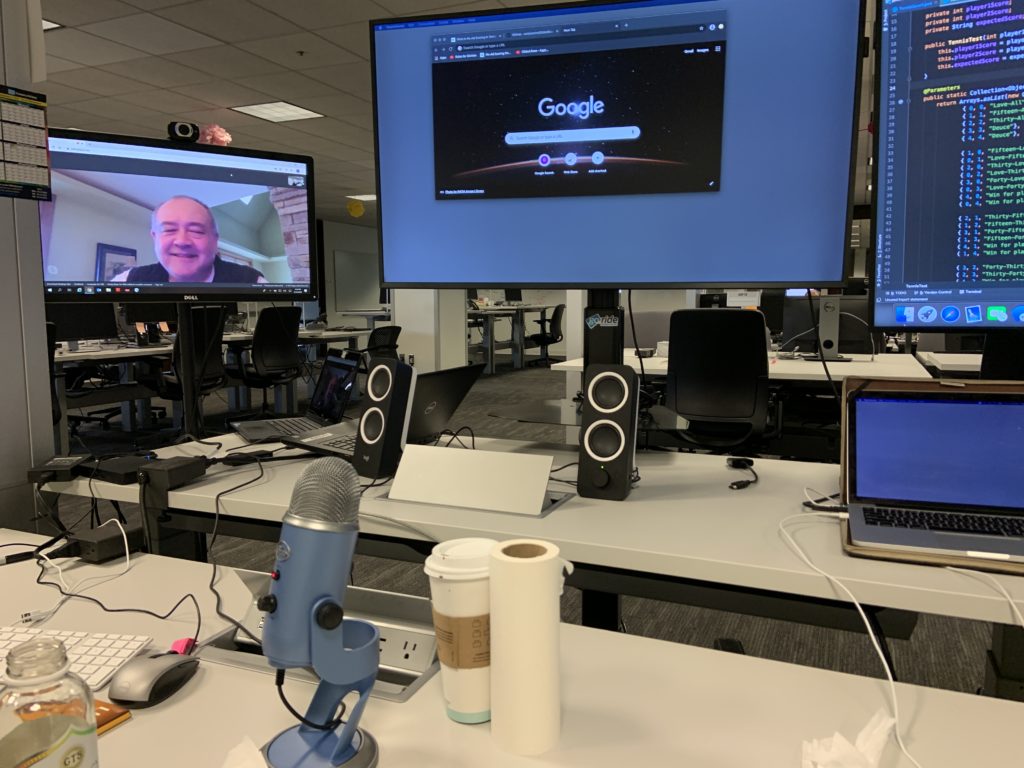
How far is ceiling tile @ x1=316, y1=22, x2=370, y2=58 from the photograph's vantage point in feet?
14.9

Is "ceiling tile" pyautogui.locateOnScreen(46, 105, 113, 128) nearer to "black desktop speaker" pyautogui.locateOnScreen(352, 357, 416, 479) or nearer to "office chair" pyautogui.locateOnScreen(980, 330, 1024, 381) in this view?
"black desktop speaker" pyautogui.locateOnScreen(352, 357, 416, 479)

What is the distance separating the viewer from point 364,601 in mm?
926

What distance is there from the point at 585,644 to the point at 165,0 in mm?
4731

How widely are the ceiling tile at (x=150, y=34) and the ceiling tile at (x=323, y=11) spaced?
2.54 ft

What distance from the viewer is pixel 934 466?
971 millimetres

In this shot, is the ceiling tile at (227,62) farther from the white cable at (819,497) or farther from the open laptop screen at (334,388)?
the white cable at (819,497)

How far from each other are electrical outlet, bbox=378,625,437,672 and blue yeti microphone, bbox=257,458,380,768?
0.69 ft

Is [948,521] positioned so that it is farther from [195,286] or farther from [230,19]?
[230,19]

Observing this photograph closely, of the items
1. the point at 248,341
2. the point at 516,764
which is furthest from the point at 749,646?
the point at 248,341

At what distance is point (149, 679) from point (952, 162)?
1220 millimetres

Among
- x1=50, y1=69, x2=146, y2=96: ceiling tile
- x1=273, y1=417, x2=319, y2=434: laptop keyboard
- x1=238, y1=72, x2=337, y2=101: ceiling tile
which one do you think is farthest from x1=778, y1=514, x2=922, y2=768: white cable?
x1=50, y1=69, x2=146, y2=96: ceiling tile

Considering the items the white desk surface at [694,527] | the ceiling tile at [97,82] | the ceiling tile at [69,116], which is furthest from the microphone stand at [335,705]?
the ceiling tile at [69,116]

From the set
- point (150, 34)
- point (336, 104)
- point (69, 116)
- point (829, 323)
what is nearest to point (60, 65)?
point (150, 34)

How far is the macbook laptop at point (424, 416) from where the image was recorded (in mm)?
1370
